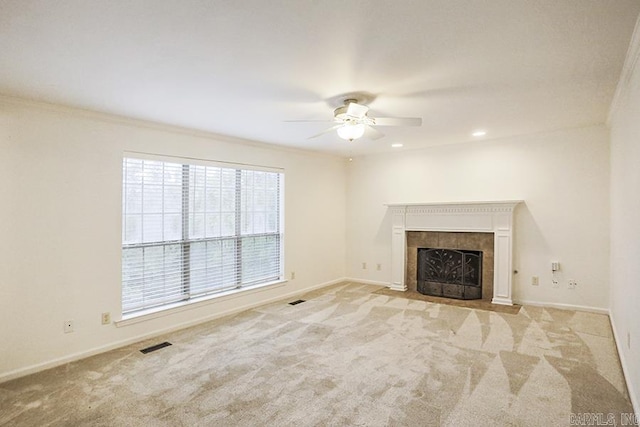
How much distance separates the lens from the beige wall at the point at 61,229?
2877 millimetres

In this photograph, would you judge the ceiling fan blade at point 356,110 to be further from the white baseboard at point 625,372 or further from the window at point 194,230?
the white baseboard at point 625,372

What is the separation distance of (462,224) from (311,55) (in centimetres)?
398

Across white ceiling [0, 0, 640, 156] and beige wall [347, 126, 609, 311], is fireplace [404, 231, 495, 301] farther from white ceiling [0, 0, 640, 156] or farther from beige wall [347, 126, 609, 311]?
white ceiling [0, 0, 640, 156]

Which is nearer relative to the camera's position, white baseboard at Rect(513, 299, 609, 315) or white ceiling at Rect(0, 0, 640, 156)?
white ceiling at Rect(0, 0, 640, 156)

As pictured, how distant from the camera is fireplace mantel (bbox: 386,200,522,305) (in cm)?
482

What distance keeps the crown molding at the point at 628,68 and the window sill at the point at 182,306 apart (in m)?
4.49

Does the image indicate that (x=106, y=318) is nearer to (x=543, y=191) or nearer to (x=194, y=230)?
(x=194, y=230)

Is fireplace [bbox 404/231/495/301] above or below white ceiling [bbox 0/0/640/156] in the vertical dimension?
below

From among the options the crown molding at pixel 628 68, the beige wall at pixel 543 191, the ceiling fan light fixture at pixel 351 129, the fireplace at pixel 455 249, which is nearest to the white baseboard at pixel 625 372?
the beige wall at pixel 543 191

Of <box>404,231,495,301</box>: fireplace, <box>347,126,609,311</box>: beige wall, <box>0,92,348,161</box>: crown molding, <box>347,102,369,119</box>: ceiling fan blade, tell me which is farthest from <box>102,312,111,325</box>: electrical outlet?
<box>347,126,609,311</box>: beige wall

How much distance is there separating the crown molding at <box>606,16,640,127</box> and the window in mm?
4034

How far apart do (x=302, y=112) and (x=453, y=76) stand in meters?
1.49

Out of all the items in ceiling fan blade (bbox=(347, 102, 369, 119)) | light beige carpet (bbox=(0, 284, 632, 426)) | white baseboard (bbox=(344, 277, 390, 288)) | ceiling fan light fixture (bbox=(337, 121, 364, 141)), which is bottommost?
light beige carpet (bbox=(0, 284, 632, 426))

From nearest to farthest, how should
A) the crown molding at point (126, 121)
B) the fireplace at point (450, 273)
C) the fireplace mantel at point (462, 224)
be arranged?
1. the crown molding at point (126, 121)
2. the fireplace mantel at point (462, 224)
3. the fireplace at point (450, 273)
